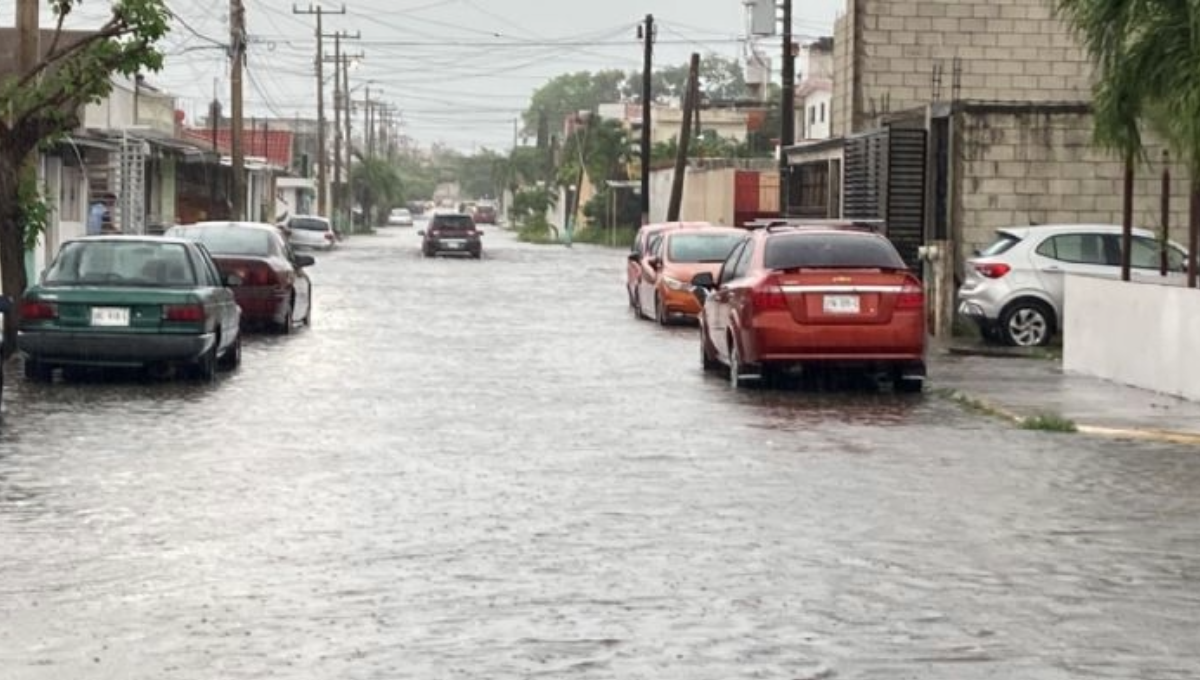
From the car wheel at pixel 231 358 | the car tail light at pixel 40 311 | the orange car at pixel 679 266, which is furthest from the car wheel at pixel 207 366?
the orange car at pixel 679 266

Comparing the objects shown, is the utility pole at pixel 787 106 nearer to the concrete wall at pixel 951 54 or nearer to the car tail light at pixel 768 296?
the concrete wall at pixel 951 54

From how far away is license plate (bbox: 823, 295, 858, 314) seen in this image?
2025 centimetres

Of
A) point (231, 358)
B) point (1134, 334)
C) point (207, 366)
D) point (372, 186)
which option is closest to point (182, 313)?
point (207, 366)

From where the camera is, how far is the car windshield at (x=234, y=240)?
29.6 m

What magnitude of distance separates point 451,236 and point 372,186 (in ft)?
244

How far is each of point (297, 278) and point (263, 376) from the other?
28.4 ft

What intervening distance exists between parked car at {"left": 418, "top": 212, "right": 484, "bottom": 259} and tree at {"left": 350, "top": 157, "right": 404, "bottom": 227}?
5706 centimetres

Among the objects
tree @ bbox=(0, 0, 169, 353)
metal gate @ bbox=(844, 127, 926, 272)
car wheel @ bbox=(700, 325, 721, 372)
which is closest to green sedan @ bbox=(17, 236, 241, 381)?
tree @ bbox=(0, 0, 169, 353)

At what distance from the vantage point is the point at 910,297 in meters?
20.3

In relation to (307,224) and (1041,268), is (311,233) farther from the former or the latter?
(1041,268)

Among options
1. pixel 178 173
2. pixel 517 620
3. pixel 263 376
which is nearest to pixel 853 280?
pixel 263 376

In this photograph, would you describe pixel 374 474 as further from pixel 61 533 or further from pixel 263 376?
pixel 263 376

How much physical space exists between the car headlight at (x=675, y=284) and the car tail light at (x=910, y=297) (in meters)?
12.7

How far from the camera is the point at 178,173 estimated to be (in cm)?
6756
